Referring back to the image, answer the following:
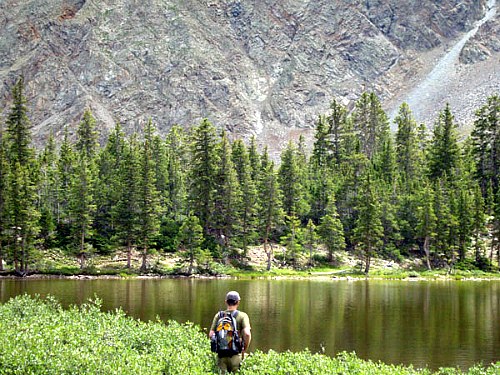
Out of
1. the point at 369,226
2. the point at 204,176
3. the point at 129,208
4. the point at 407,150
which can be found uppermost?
the point at 407,150

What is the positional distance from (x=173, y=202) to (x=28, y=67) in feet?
407

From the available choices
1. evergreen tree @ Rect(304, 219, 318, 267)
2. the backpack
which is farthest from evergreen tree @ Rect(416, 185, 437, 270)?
the backpack

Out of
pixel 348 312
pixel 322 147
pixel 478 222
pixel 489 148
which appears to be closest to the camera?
pixel 348 312

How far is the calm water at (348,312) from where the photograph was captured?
79.6ft

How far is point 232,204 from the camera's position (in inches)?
2968

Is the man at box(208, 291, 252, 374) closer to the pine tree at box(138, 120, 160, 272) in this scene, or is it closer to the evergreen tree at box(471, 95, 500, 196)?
the pine tree at box(138, 120, 160, 272)

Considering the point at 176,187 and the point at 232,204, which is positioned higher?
the point at 176,187

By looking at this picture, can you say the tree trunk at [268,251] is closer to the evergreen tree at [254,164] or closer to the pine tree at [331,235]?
the pine tree at [331,235]

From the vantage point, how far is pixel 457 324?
3142 centimetres

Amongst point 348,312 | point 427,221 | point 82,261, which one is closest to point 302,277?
point 427,221

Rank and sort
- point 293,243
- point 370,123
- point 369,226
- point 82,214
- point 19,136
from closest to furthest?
point 82,214, point 293,243, point 369,226, point 19,136, point 370,123

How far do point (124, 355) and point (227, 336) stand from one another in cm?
259

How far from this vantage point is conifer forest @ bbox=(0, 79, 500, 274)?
6738cm

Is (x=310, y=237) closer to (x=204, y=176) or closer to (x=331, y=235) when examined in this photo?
(x=331, y=235)
